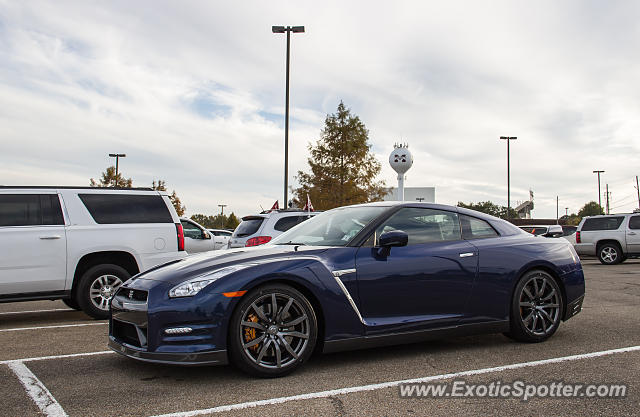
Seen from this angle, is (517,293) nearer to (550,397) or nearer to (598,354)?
(598,354)

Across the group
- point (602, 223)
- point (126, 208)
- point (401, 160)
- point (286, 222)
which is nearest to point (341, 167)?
point (401, 160)

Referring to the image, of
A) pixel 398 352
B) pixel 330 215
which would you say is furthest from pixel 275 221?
pixel 398 352

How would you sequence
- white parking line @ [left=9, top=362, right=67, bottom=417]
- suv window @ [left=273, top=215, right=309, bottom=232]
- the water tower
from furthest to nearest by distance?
1. the water tower
2. suv window @ [left=273, top=215, right=309, bottom=232]
3. white parking line @ [left=9, top=362, right=67, bottom=417]

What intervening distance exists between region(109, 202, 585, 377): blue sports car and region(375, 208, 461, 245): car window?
1 centimetres

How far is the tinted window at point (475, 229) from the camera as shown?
228 inches

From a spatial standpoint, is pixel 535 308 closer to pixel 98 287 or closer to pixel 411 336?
pixel 411 336

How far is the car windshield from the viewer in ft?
17.4

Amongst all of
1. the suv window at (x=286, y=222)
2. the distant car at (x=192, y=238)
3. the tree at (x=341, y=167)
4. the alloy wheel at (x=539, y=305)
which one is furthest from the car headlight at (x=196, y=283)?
the tree at (x=341, y=167)

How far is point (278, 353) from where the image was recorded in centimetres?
451

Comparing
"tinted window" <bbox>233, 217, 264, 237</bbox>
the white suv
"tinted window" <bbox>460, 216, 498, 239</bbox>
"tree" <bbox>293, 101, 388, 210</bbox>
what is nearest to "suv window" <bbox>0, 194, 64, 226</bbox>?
the white suv

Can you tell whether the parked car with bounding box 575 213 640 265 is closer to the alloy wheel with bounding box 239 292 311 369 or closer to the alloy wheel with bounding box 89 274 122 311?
the alloy wheel with bounding box 89 274 122 311

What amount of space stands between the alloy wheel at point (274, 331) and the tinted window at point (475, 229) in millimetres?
1975

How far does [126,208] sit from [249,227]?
3.59 metres

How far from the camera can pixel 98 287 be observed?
795 cm
